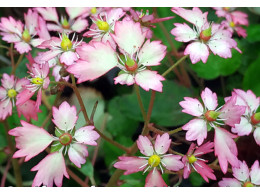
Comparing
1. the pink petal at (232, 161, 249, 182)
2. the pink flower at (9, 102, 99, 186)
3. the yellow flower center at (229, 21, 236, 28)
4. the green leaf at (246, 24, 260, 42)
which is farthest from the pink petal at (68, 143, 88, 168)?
the green leaf at (246, 24, 260, 42)

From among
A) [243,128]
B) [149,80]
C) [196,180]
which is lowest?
[196,180]

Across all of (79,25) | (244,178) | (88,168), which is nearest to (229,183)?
(244,178)

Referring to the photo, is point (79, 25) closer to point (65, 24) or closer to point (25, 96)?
point (65, 24)

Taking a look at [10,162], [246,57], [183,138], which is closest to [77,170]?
[10,162]

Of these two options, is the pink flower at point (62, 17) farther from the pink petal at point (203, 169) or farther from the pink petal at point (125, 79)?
the pink petal at point (203, 169)

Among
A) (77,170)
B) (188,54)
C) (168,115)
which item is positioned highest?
(188,54)

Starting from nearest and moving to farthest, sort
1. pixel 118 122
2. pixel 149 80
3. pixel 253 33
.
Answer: pixel 149 80, pixel 118 122, pixel 253 33

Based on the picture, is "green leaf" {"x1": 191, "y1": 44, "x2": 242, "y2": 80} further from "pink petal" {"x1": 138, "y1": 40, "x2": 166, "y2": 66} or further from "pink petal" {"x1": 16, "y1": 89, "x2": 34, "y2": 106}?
"pink petal" {"x1": 16, "y1": 89, "x2": 34, "y2": 106}
